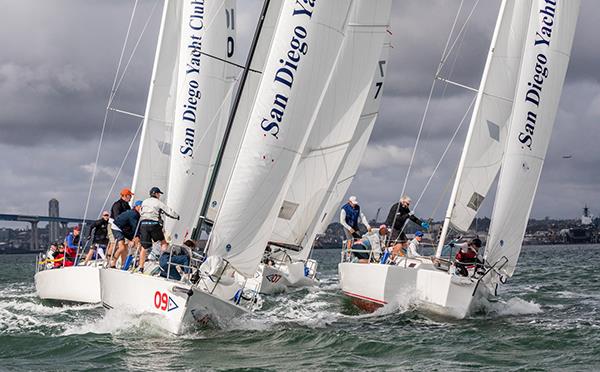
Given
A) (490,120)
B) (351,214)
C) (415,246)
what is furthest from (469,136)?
(351,214)

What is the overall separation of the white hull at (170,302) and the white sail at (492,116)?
629cm

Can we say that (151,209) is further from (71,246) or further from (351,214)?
(71,246)

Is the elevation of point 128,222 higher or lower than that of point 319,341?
higher

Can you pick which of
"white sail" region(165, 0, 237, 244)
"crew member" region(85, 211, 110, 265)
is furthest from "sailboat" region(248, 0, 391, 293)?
"crew member" region(85, 211, 110, 265)

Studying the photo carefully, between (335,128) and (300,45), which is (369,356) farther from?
(335,128)

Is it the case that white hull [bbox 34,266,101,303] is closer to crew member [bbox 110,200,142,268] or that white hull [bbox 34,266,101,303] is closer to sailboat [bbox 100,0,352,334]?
crew member [bbox 110,200,142,268]

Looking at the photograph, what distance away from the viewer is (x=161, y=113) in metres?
23.8

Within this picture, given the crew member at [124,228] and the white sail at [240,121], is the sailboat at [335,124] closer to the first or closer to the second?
the white sail at [240,121]

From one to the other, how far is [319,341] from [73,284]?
8.26 metres

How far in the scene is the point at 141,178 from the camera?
2339 centimetres

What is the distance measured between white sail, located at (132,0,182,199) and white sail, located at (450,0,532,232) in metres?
8.37

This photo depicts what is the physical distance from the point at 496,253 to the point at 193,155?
776 cm

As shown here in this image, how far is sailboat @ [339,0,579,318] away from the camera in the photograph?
1797 centimetres

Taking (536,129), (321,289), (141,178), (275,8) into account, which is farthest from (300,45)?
(321,289)
